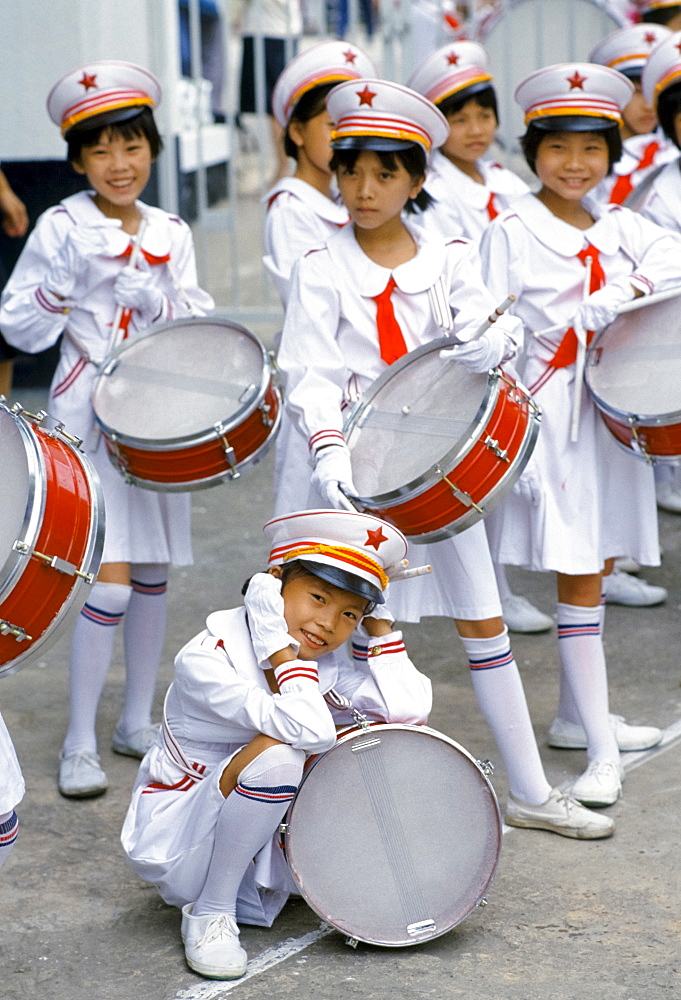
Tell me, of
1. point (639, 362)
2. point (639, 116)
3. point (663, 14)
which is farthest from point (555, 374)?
point (663, 14)

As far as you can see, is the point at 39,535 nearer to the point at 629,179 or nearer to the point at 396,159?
the point at 396,159

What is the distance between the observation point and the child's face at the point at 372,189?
333 cm

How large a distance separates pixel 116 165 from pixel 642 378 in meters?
1.48

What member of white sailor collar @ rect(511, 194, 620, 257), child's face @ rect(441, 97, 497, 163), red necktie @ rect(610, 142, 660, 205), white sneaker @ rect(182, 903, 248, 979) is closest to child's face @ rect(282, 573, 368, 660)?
white sneaker @ rect(182, 903, 248, 979)

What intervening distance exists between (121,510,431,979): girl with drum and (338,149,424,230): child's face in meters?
0.83

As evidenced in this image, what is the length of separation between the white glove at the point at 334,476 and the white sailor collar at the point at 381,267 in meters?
0.45

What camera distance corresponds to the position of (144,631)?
3951mm

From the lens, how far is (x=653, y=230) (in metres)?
3.69

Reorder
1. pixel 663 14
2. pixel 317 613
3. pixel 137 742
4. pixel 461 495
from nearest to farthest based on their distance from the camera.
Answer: pixel 317 613 → pixel 461 495 → pixel 137 742 → pixel 663 14

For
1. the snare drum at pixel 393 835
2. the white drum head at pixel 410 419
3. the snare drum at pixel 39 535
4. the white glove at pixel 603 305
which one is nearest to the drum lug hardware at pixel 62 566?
the snare drum at pixel 39 535

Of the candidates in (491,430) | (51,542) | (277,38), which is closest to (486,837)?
(491,430)

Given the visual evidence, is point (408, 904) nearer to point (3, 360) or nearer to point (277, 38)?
point (3, 360)

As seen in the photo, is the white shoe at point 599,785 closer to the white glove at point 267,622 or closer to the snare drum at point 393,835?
the snare drum at point 393,835

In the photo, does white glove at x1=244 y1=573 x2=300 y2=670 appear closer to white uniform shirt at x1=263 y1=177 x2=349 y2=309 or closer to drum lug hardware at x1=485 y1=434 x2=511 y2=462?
drum lug hardware at x1=485 y1=434 x2=511 y2=462
